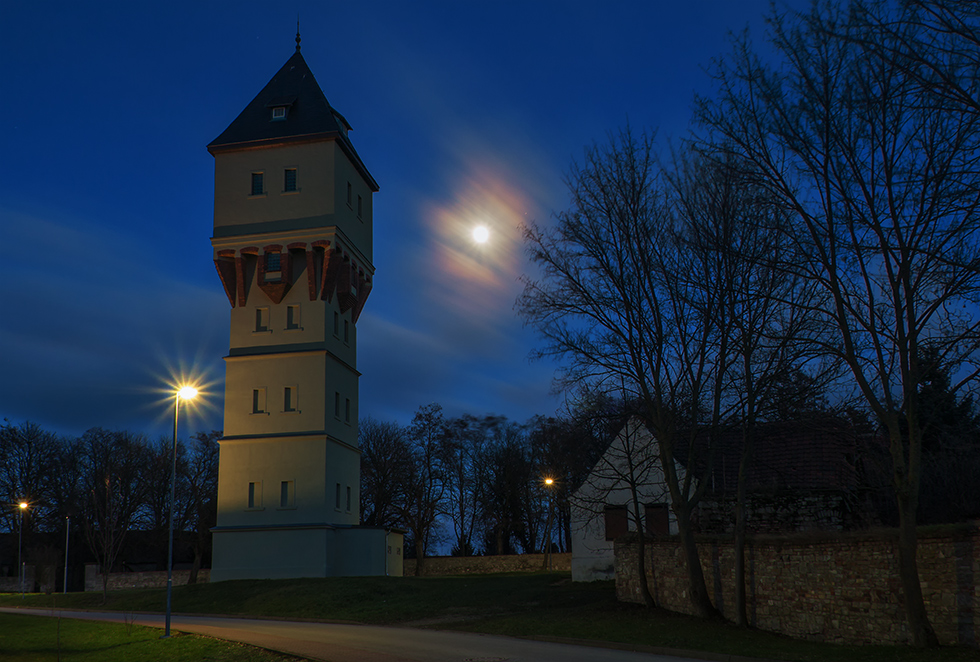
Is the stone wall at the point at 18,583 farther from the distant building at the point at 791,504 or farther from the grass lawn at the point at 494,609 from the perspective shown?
the distant building at the point at 791,504

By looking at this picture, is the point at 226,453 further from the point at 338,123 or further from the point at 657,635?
the point at 657,635

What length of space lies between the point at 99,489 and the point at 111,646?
178 feet

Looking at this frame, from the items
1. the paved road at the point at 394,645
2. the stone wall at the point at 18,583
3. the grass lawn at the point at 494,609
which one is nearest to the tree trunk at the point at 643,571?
the grass lawn at the point at 494,609

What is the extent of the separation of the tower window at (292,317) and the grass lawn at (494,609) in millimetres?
12958

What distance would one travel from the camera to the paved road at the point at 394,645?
1686cm

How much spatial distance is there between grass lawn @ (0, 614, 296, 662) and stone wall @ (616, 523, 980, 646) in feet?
35.6

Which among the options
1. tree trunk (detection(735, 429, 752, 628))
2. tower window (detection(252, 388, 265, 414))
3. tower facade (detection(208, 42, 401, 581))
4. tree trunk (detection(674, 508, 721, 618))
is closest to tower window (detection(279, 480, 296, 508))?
tower facade (detection(208, 42, 401, 581))

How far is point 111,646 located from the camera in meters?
21.7

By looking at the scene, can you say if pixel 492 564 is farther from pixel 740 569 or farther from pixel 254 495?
pixel 740 569

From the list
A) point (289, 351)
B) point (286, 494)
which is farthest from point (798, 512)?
point (289, 351)

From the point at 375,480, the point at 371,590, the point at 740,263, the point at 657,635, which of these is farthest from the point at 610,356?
the point at 375,480

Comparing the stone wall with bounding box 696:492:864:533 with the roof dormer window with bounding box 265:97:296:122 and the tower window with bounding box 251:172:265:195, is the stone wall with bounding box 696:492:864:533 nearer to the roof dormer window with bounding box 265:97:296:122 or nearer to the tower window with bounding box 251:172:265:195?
the tower window with bounding box 251:172:265:195

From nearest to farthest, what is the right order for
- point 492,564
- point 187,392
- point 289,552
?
point 187,392, point 289,552, point 492,564

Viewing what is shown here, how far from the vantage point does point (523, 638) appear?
21375 millimetres
